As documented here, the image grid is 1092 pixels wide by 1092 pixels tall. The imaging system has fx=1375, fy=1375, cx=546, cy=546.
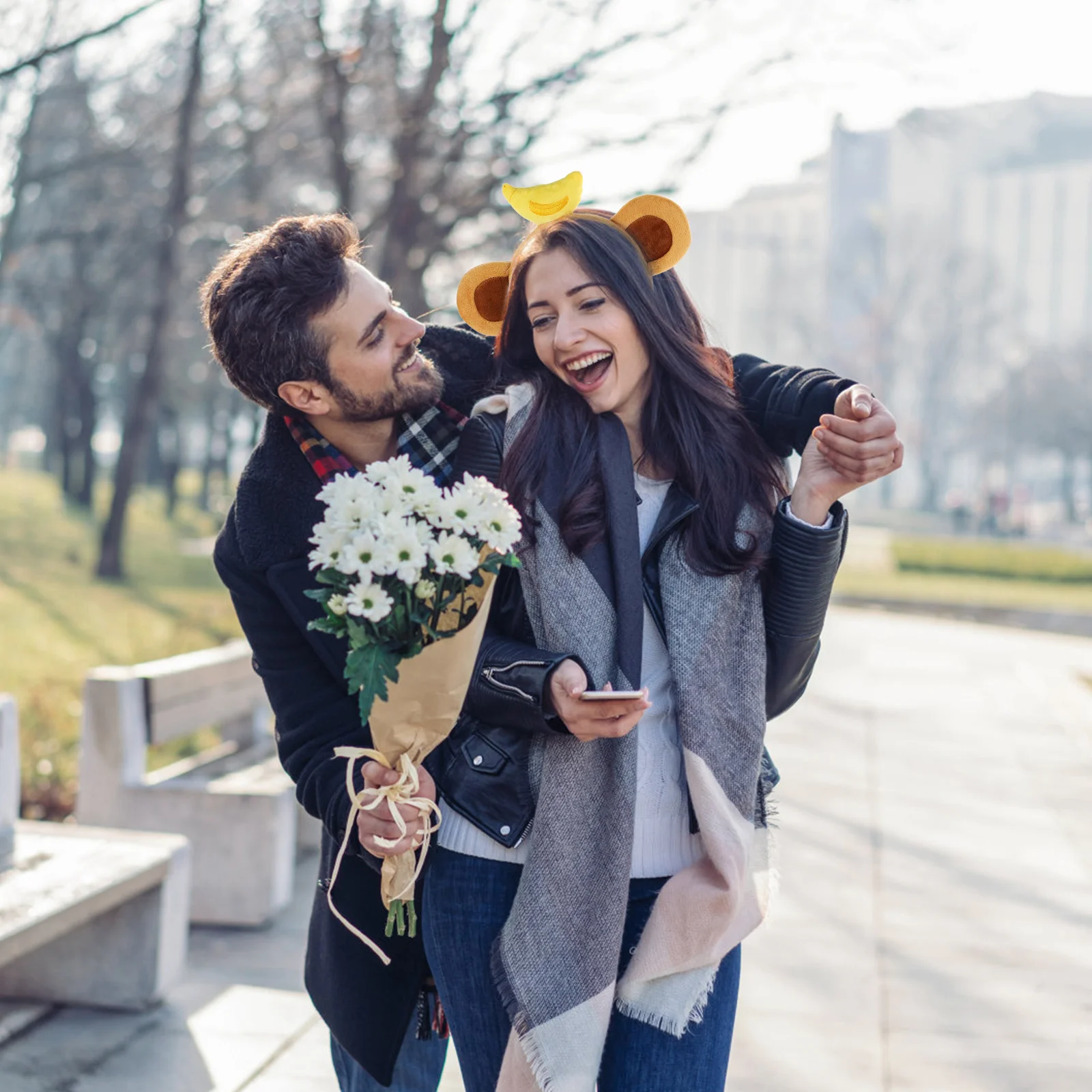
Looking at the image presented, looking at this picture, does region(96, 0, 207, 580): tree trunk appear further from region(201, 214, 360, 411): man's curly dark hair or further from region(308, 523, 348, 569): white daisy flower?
region(308, 523, 348, 569): white daisy flower

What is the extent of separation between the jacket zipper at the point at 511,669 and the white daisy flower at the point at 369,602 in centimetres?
27

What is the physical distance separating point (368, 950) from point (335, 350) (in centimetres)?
104

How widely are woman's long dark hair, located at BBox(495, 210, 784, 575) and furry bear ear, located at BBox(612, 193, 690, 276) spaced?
3 cm

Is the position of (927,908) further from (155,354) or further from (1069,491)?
(1069,491)

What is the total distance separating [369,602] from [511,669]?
29 cm

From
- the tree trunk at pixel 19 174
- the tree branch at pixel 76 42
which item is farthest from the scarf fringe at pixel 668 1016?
the tree trunk at pixel 19 174

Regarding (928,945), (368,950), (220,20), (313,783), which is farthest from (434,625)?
(220,20)

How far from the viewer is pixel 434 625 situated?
6.22 ft

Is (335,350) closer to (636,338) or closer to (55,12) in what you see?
(636,338)

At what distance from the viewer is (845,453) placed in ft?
6.79

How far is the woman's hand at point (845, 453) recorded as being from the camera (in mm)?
2061

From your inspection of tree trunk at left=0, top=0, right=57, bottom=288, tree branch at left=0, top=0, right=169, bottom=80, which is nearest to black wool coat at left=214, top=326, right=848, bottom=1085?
tree branch at left=0, top=0, right=169, bottom=80

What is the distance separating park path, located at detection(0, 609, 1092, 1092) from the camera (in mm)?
3836

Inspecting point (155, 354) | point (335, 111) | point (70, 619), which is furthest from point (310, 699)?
point (155, 354)
